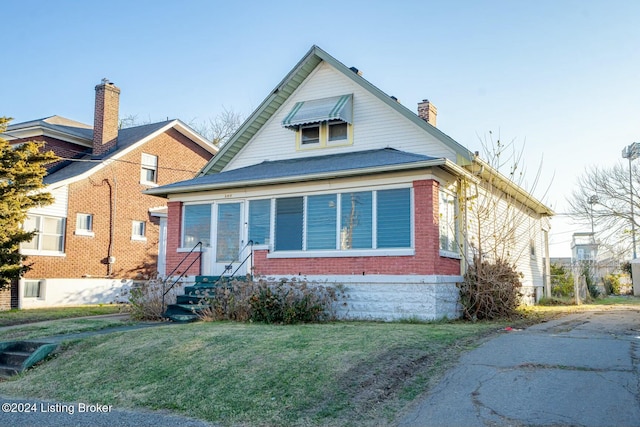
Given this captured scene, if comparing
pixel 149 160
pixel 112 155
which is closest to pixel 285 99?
pixel 112 155

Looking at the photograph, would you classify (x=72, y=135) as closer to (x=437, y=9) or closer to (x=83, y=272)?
(x=83, y=272)

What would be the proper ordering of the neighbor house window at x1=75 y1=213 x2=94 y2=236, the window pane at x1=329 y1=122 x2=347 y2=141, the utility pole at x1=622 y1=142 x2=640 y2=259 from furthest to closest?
the utility pole at x1=622 y1=142 x2=640 y2=259 → the neighbor house window at x1=75 y1=213 x2=94 y2=236 → the window pane at x1=329 y1=122 x2=347 y2=141

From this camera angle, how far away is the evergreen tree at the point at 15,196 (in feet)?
55.5

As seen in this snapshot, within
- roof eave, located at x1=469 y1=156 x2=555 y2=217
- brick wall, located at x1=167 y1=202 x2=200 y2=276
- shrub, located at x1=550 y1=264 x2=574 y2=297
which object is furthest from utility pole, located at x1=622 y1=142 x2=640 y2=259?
brick wall, located at x1=167 y1=202 x2=200 y2=276

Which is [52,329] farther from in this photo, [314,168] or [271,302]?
[314,168]

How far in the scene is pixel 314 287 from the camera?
1354 cm

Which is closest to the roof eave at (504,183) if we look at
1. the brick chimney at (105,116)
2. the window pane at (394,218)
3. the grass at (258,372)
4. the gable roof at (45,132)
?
the window pane at (394,218)

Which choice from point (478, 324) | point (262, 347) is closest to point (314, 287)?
point (478, 324)

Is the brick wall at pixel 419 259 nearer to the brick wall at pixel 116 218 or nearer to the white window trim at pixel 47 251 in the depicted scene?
the white window trim at pixel 47 251

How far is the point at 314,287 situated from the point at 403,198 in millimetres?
2985

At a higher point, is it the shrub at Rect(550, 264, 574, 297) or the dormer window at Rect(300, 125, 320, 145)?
the dormer window at Rect(300, 125, 320, 145)

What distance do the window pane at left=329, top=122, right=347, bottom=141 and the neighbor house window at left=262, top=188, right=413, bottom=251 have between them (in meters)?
2.85

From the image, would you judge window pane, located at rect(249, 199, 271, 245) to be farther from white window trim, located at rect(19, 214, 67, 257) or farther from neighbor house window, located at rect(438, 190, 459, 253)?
white window trim, located at rect(19, 214, 67, 257)

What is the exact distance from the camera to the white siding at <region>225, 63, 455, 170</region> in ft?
51.3
